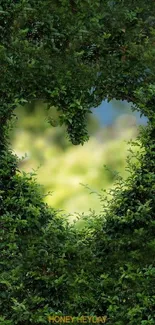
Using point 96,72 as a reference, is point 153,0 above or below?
above

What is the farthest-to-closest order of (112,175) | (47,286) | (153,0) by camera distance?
(153,0) < (112,175) < (47,286)

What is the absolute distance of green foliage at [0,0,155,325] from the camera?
4.85 m

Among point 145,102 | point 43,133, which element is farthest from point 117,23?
point 43,133

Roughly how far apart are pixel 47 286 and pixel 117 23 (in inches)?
94.1

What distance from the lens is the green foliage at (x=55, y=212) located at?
15.9 feet

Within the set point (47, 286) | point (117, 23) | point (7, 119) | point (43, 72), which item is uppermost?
point (117, 23)

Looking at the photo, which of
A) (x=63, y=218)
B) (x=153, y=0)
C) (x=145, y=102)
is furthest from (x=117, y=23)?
(x=63, y=218)

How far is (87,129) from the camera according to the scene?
527 cm

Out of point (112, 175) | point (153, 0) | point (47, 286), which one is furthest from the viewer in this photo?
point (153, 0)

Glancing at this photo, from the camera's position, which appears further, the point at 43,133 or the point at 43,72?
the point at 43,133

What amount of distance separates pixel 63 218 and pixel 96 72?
1.31m

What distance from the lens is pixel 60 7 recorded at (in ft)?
17.4

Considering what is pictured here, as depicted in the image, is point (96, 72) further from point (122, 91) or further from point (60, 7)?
point (60, 7)

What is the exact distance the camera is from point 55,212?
16.8 ft
